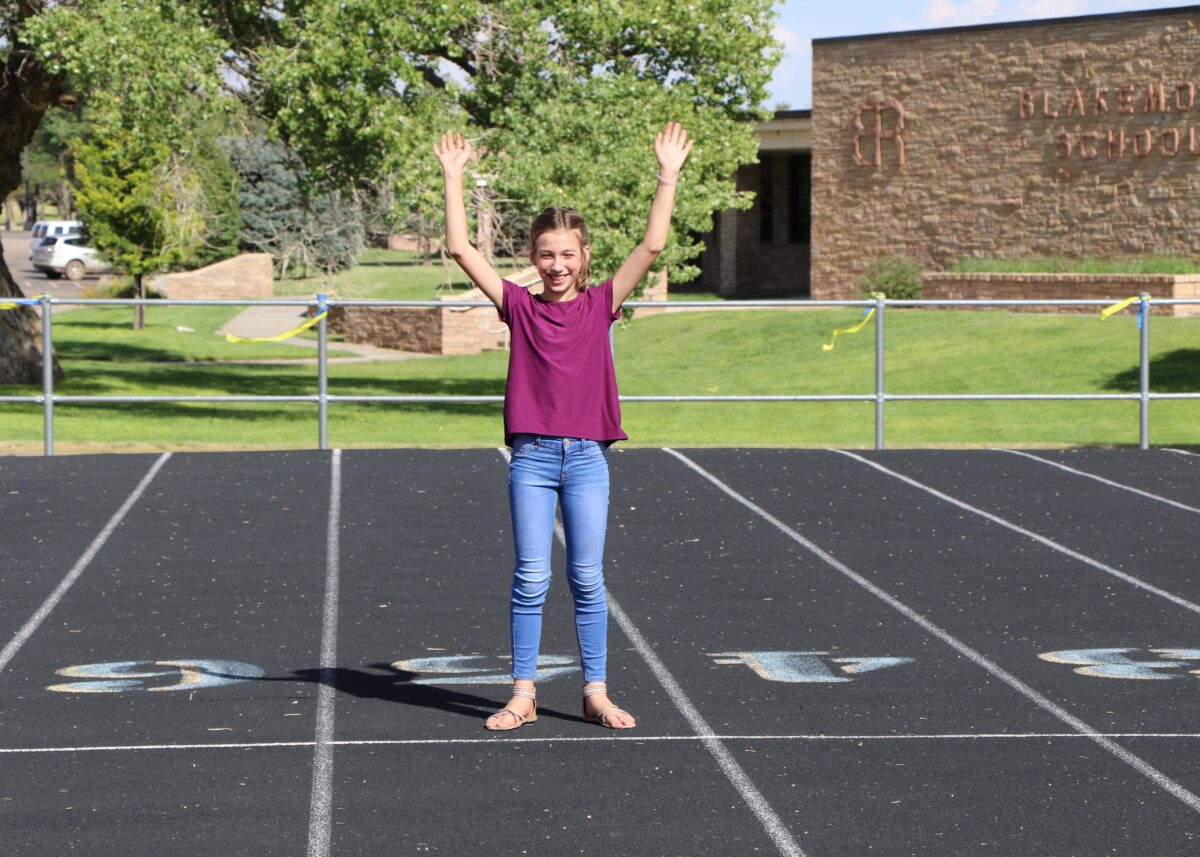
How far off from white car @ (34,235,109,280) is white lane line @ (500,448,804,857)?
61.8 metres

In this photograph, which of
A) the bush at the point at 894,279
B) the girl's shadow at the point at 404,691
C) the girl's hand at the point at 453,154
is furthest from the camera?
the bush at the point at 894,279

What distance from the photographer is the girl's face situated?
632 centimetres

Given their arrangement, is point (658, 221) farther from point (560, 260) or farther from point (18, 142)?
point (18, 142)

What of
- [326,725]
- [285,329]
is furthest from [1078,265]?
[326,725]

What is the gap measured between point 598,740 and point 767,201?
138ft

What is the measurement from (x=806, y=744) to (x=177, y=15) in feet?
58.9

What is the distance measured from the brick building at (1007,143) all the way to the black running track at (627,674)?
73.6 ft

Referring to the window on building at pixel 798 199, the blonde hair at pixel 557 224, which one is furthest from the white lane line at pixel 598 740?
the window on building at pixel 798 199

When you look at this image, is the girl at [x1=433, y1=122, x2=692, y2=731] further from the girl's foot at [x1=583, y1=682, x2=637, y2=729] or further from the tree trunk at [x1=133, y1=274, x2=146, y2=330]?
the tree trunk at [x1=133, y1=274, x2=146, y2=330]

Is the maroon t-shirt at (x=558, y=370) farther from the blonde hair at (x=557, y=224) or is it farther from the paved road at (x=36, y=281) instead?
the paved road at (x=36, y=281)

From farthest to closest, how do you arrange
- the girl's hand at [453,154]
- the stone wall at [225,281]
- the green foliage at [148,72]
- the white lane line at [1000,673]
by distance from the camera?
the stone wall at [225,281], the green foliage at [148,72], the girl's hand at [453,154], the white lane line at [1000,673]

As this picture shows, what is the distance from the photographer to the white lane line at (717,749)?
5375 millimetres

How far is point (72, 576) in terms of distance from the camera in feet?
32.3

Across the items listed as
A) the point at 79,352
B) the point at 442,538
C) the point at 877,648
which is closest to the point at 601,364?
the point at 877,648
